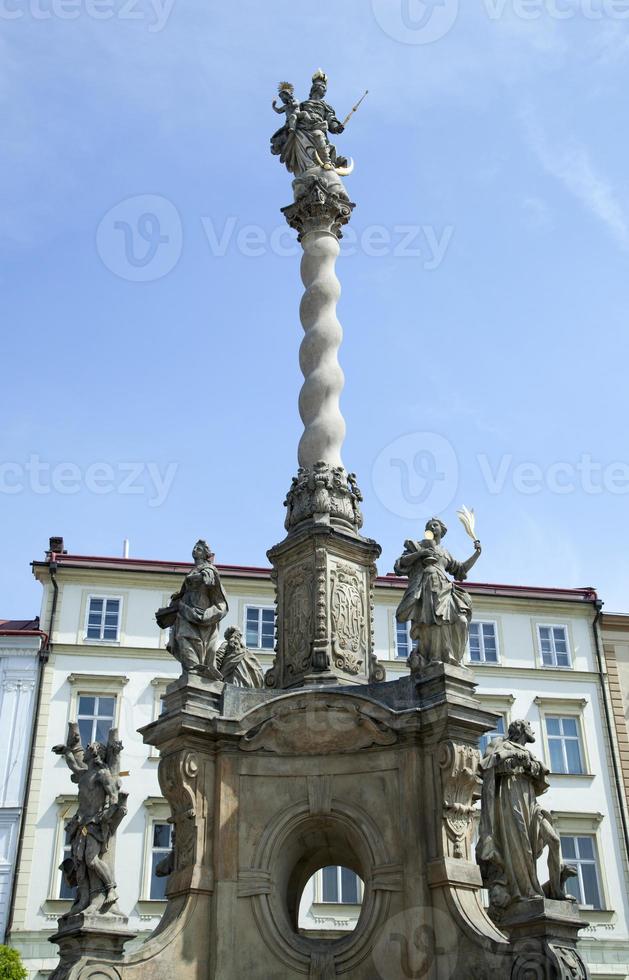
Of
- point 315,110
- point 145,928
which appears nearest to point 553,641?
point 145,928

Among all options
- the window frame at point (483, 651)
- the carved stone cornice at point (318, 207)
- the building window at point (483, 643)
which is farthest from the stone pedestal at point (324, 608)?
the building window at point (483, 643)

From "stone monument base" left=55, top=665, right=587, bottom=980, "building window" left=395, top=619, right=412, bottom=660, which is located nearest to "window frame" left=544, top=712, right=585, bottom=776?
"building window" left=395, top=619, right=412, bottom=660

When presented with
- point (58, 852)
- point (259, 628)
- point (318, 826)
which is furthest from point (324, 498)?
point (259, 628)

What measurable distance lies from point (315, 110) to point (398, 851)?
11473 mm

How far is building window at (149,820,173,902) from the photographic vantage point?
27188mm

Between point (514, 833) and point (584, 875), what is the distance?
61.0 ft

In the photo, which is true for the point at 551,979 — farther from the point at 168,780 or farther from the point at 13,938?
the point at 13,938

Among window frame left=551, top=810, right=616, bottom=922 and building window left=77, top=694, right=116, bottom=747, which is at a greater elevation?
building window left=77, top=694, right=116, bottom=747

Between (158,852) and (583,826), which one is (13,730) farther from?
(583,826)

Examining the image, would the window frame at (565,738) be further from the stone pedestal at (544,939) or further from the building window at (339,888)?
the stone pedestal at (544,939)

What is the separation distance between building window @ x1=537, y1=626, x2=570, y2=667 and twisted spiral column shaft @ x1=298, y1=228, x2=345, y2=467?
18.5 metres

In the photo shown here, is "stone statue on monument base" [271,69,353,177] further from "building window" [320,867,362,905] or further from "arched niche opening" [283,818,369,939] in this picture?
"building window" [320,867,362,905]

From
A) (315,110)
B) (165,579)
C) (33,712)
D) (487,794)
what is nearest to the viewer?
(487,794)

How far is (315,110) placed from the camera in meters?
17.8
